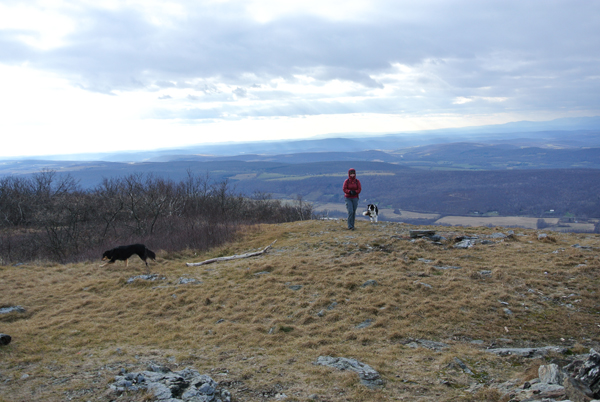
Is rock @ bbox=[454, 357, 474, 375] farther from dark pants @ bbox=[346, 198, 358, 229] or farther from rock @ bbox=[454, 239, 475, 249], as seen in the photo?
dark pants @ bbox=[346, 198, 358, 229]

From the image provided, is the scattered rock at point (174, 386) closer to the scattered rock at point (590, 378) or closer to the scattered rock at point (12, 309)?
the scattered rock at point (590, 378)

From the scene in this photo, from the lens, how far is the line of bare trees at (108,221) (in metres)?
17.0

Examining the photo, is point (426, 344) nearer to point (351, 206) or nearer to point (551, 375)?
point (551, 375)

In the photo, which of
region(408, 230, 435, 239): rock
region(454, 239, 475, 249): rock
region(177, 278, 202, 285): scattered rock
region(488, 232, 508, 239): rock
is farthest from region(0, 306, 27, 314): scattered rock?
region(488, 232, 508, 239): rock

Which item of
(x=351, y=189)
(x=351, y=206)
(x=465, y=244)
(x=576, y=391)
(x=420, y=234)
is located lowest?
(x=465, y=244)

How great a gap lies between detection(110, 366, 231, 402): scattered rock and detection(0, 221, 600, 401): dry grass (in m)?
0.24

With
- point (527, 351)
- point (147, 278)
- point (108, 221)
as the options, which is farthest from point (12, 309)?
point (108, 221)

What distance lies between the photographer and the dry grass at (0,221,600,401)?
5.36 metres

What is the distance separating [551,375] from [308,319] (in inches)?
177

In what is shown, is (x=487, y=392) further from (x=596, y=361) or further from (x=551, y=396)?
(x=596, y=361)

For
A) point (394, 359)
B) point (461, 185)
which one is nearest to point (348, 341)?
point (394, 359)

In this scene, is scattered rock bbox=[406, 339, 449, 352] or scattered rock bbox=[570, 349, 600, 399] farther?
scattered rock bbox=[406, 339, 449, 352]

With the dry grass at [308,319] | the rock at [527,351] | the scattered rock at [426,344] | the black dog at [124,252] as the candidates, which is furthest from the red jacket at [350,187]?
the rock at [527,351]

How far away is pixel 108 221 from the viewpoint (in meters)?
24.3
